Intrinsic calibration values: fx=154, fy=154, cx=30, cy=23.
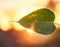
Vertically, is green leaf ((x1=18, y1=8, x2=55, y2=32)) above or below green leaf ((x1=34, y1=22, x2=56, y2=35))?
above

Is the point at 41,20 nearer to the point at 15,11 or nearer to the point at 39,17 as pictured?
the point at 39,17

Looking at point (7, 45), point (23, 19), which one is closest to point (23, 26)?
point (23, 19)

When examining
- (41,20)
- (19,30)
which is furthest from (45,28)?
(19,30)

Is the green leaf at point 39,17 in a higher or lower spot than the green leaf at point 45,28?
higher

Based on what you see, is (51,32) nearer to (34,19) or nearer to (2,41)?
(34,19)
